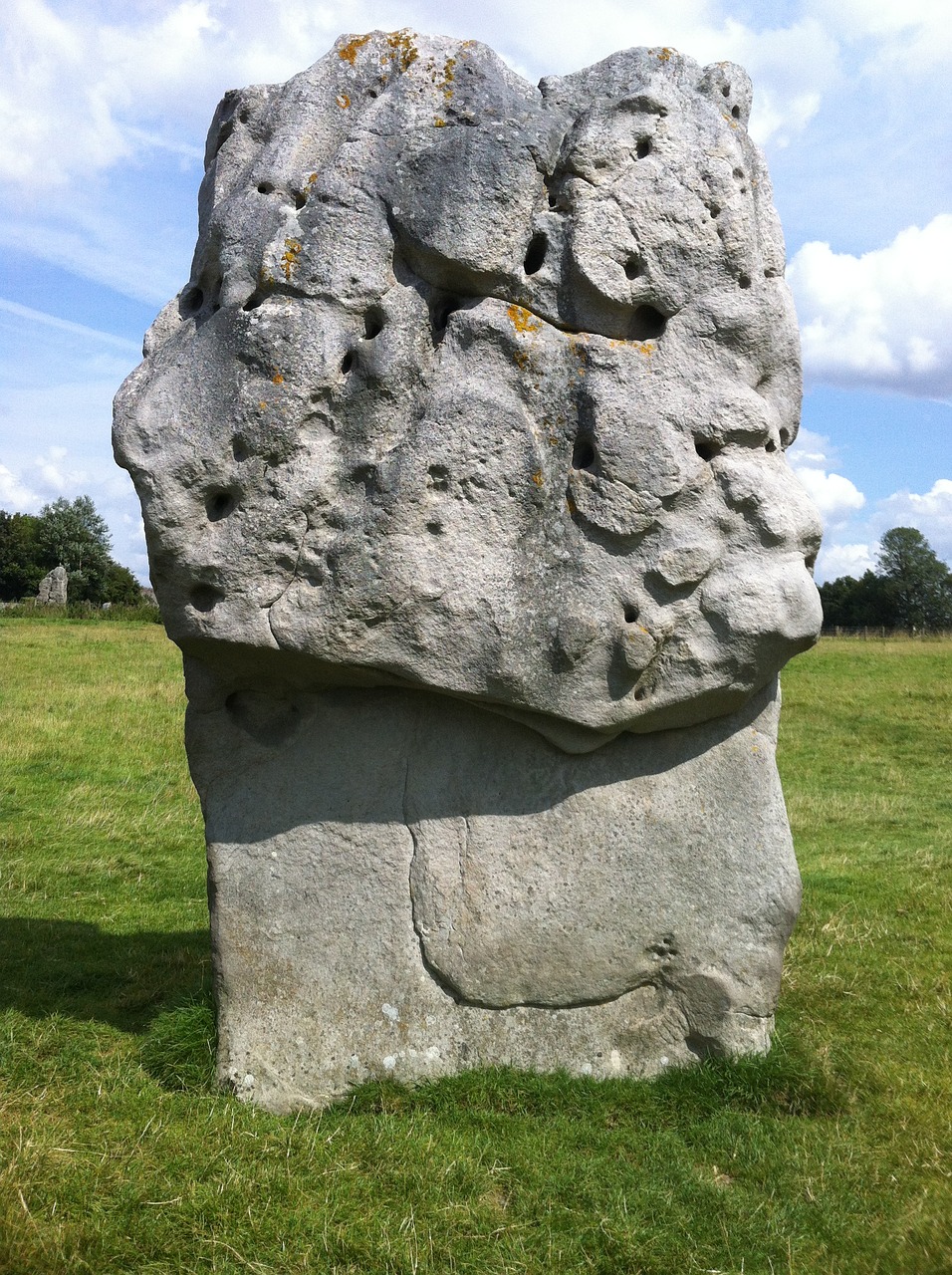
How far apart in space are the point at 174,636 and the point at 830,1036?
12.8 ft

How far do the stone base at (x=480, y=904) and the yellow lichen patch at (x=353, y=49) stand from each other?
2979 mm

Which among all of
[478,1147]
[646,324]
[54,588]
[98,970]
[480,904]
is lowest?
[478,1147]

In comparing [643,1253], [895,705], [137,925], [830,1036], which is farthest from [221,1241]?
[895,705]

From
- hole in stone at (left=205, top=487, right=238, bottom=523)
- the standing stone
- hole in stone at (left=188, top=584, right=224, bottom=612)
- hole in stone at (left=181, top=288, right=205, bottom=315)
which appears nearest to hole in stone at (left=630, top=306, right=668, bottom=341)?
hole in stone at (left=205, top=487, right=238, bottom=523)

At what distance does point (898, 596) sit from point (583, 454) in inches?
2215

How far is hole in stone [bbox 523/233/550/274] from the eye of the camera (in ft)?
16.3

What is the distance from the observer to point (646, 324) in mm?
5141

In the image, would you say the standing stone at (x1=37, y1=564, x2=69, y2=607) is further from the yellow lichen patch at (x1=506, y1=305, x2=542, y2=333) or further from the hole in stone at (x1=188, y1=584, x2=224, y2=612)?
the yellow lichen patch at (x1=506, y1=305, x2=542, y2=333)

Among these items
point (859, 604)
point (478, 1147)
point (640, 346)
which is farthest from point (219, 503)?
point (859, 604)

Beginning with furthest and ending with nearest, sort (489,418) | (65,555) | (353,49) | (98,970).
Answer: (65,555) → (98,970) → (353,49) → (489,418)

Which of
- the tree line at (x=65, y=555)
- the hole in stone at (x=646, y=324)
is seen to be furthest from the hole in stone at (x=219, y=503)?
the tree line at (x=65, y=555)

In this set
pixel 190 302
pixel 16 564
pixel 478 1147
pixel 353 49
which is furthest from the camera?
pixel 16 564

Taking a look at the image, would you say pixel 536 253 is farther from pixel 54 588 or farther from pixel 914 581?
pixel 914 581

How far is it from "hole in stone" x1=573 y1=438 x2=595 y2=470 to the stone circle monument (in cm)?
3
